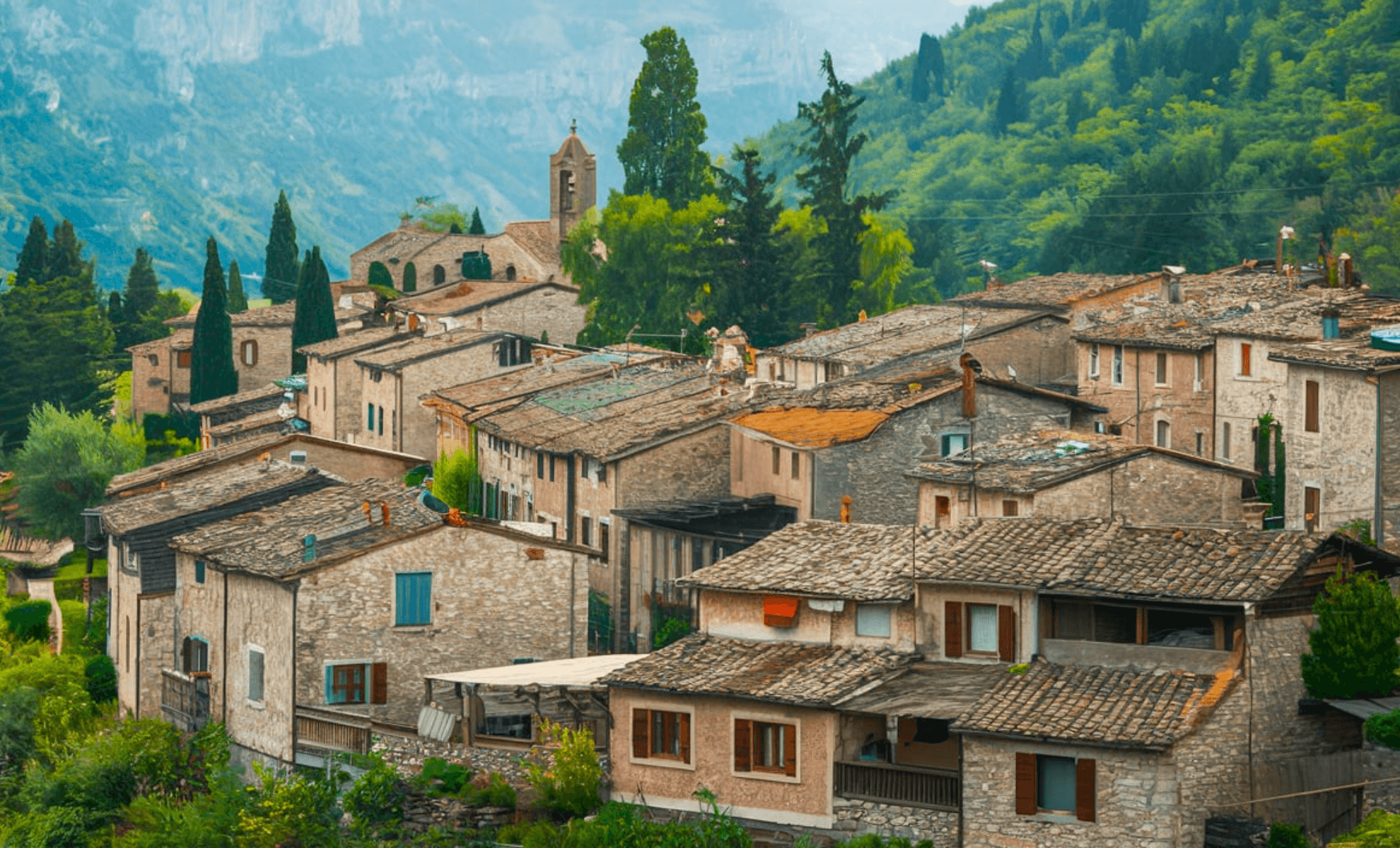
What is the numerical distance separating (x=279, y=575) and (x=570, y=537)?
13205 mm

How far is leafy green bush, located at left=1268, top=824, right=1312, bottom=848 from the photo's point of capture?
29.2 metres

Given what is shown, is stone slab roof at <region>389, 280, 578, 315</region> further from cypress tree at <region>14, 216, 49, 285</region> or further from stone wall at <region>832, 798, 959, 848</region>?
stone wall at <region>832, 798, 959, 848</region>

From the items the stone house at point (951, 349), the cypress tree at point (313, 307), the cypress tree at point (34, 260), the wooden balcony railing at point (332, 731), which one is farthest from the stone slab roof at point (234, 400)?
the wooden balcony railing at point (332, 731)

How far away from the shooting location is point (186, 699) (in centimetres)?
4372

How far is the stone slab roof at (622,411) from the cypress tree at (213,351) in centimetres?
3012

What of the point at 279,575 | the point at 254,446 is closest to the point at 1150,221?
the point at 254,446

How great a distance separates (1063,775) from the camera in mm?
29562

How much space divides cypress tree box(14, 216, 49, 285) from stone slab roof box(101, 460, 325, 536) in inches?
2493

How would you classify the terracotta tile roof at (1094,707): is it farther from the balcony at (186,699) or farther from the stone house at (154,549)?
the stone house at (154,549)

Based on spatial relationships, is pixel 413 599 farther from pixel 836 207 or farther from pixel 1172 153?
pixel 1172 153

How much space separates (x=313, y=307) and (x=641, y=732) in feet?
187

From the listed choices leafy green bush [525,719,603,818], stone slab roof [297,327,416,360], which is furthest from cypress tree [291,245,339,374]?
leafy green bush [525,719,603,818]

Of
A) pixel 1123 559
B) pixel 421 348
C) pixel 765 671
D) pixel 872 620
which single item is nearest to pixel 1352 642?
pixel 1123 559

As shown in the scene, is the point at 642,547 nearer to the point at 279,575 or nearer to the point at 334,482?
the point at 334,482
